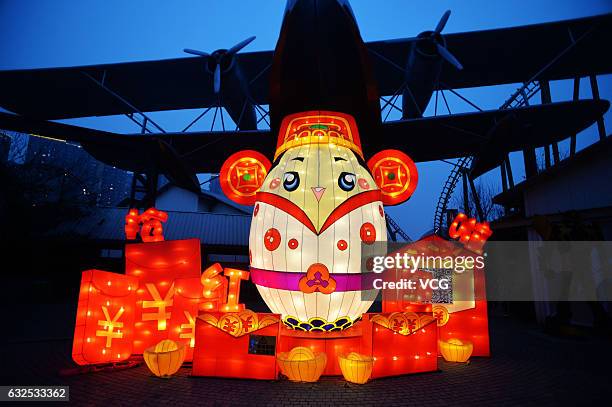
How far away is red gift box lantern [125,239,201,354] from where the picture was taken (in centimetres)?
595

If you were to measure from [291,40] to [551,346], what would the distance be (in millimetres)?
8601

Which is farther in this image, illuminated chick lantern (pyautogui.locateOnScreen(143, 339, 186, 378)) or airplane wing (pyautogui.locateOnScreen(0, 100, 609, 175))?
airplane wing (pyautogui.locateOnScreen(0, 100, 609, 175))

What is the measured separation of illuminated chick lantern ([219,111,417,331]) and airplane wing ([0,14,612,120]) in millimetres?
9619

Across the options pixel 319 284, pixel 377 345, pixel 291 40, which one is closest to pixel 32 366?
pixel 319 284

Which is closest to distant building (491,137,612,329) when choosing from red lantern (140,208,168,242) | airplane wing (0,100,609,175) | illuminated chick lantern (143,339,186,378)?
airplane wing (0,100,609,175)

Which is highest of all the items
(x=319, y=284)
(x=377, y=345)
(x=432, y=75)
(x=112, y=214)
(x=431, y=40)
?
(x=431, y=40)

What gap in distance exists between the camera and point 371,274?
5.18 meters

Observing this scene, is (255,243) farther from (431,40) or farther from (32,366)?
(431,40)

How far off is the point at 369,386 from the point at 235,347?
6.61 feet

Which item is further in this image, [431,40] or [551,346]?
[431,40]

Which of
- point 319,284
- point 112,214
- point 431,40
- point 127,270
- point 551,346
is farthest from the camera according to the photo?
point 112,214

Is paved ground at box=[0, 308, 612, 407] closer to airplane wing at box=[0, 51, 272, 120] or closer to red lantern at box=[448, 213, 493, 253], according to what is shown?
red lantern at box=[448, 213, 493, 253]

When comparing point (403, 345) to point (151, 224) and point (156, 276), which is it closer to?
point (156, 276)

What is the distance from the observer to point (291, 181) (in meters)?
5.12
